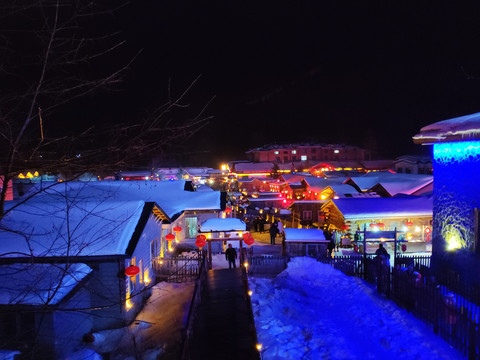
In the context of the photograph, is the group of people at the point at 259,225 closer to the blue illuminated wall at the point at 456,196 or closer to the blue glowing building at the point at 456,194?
the blue glowing building at the point at 456,194

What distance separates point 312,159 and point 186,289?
8413 centimetres

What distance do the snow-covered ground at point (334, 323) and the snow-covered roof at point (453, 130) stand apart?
684cm

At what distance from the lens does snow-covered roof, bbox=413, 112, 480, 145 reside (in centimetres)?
1161

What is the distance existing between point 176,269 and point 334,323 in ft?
27.4

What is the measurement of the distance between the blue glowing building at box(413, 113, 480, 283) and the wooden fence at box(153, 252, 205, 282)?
35.8ft

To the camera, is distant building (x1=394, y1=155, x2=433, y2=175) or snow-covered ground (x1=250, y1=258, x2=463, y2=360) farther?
distant building (x1=394, y1=155, x2=433, y2=175)

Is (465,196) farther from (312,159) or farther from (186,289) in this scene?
(312,159)

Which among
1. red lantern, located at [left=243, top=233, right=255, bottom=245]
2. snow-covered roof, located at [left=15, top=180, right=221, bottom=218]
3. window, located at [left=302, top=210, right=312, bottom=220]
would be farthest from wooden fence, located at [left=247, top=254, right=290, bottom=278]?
window, located at [left=302, top=210, right=312, bottom=220]

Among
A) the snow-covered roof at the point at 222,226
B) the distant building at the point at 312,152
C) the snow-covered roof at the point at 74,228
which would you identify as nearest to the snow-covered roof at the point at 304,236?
the snow-covered roof at the point at 222,226

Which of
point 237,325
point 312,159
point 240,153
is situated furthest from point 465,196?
point 240,153

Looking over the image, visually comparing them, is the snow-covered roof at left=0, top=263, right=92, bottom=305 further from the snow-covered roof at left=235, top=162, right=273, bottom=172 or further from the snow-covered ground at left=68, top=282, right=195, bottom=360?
the snow-covered roof at left=235, top=162, right=273, bottom=172

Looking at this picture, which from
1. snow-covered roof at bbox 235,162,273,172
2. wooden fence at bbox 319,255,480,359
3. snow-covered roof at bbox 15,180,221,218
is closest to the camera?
wooden fence at bbox 319,255,480,359

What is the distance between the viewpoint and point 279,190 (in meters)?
54.9

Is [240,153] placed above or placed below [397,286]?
above
